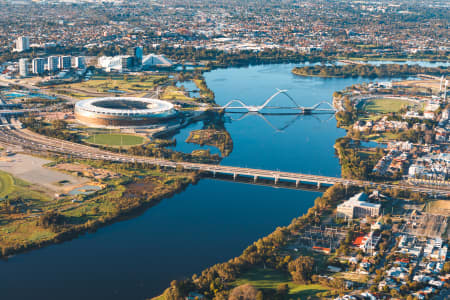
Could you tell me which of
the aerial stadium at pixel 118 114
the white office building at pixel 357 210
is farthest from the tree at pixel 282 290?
the aerial stadium at pixel 118 114

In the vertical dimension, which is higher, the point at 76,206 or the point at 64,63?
the point at 64,63

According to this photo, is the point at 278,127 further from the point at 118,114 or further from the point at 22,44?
the point at 22,44

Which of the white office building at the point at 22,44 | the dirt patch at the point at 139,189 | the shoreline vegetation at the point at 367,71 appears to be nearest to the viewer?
the dirt patch at the point at 139,189

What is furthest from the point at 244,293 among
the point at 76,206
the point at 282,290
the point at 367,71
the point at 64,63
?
the point at 367,71

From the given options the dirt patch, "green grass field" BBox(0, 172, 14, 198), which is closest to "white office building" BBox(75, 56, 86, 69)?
"green grass field" BBox(0, 172, 14, 198)

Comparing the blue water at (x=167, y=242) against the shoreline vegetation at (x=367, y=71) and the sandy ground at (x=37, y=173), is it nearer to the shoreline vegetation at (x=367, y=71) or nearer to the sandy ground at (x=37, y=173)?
the sandy ground at (x=37, y=173)

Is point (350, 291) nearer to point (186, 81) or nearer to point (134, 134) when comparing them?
point (134, 134)
